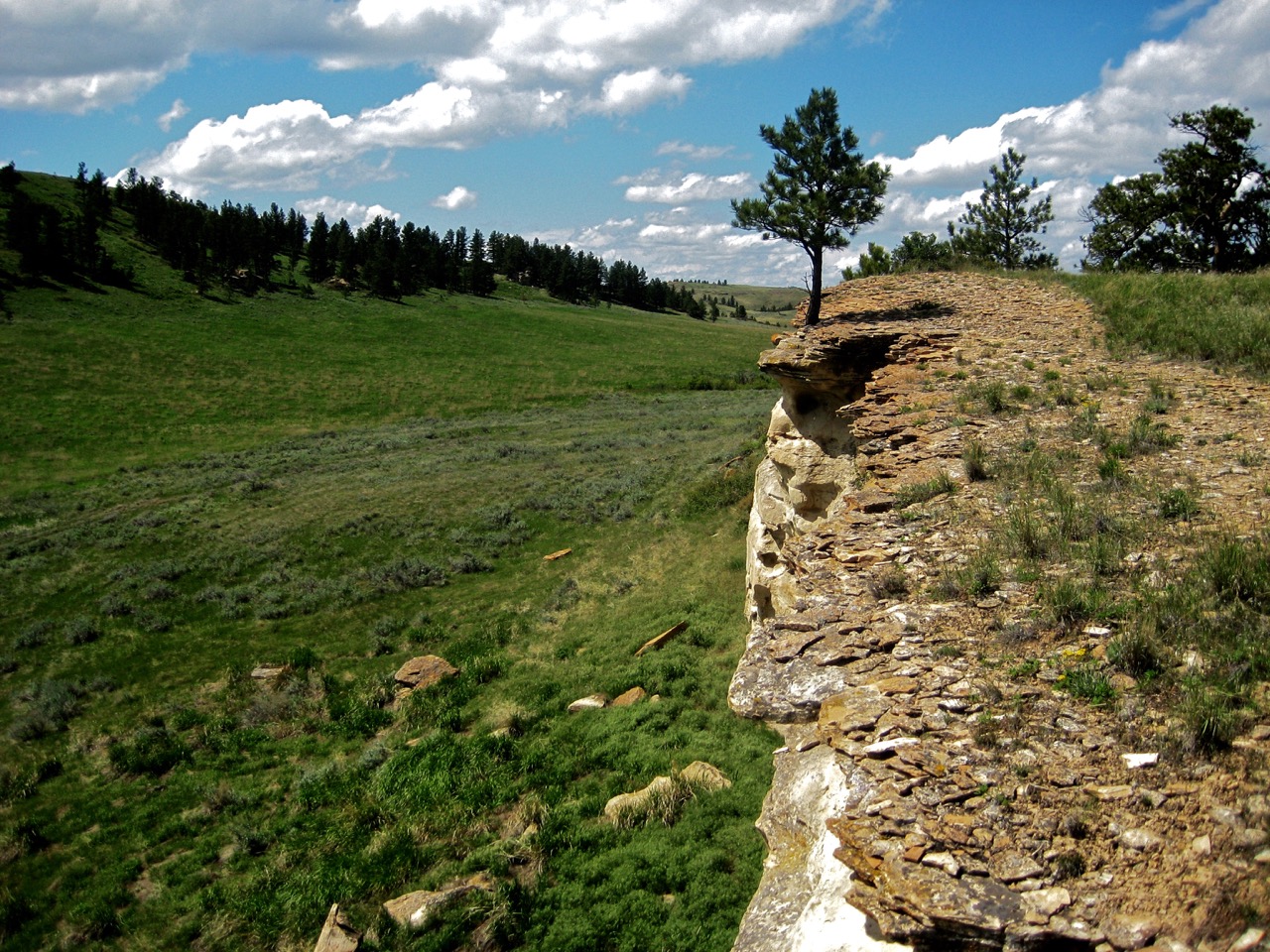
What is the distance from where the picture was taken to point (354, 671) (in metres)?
18.8

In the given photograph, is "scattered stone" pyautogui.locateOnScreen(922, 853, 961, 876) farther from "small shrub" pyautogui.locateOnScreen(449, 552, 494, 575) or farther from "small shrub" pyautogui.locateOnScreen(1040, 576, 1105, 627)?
"small shrub" pyautogui.locateOnScreen(449, 552, 494, 575)

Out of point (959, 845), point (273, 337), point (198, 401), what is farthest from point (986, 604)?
point (273, 337)

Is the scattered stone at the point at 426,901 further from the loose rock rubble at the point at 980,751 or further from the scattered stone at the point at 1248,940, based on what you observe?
the scattered stone at the point at 1248,940

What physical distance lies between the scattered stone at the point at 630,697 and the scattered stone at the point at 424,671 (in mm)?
5459

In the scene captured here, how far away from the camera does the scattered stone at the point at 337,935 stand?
8.75 m

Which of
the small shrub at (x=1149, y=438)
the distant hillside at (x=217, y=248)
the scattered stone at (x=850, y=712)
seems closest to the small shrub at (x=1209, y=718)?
the scattered stone at (x=850, y=712)

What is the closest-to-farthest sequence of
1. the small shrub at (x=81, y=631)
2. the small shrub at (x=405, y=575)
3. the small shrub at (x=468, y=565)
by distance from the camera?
the small shrub at (x=81, y=631) < the small shrub at (x=405, y=575) < the small shrub at (x=468, y=565)

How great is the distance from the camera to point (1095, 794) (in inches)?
181

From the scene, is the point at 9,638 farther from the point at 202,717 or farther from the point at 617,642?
the point at 617,642

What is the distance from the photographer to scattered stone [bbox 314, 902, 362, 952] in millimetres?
8750

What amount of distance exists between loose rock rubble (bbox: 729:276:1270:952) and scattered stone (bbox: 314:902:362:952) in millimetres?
5826

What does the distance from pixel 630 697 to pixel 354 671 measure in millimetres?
8950

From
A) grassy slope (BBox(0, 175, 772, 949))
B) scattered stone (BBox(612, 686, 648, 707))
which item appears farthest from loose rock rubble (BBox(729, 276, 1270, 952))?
scattered stone (BBox(612, 686, 648, 707))

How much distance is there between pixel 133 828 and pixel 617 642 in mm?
9728
